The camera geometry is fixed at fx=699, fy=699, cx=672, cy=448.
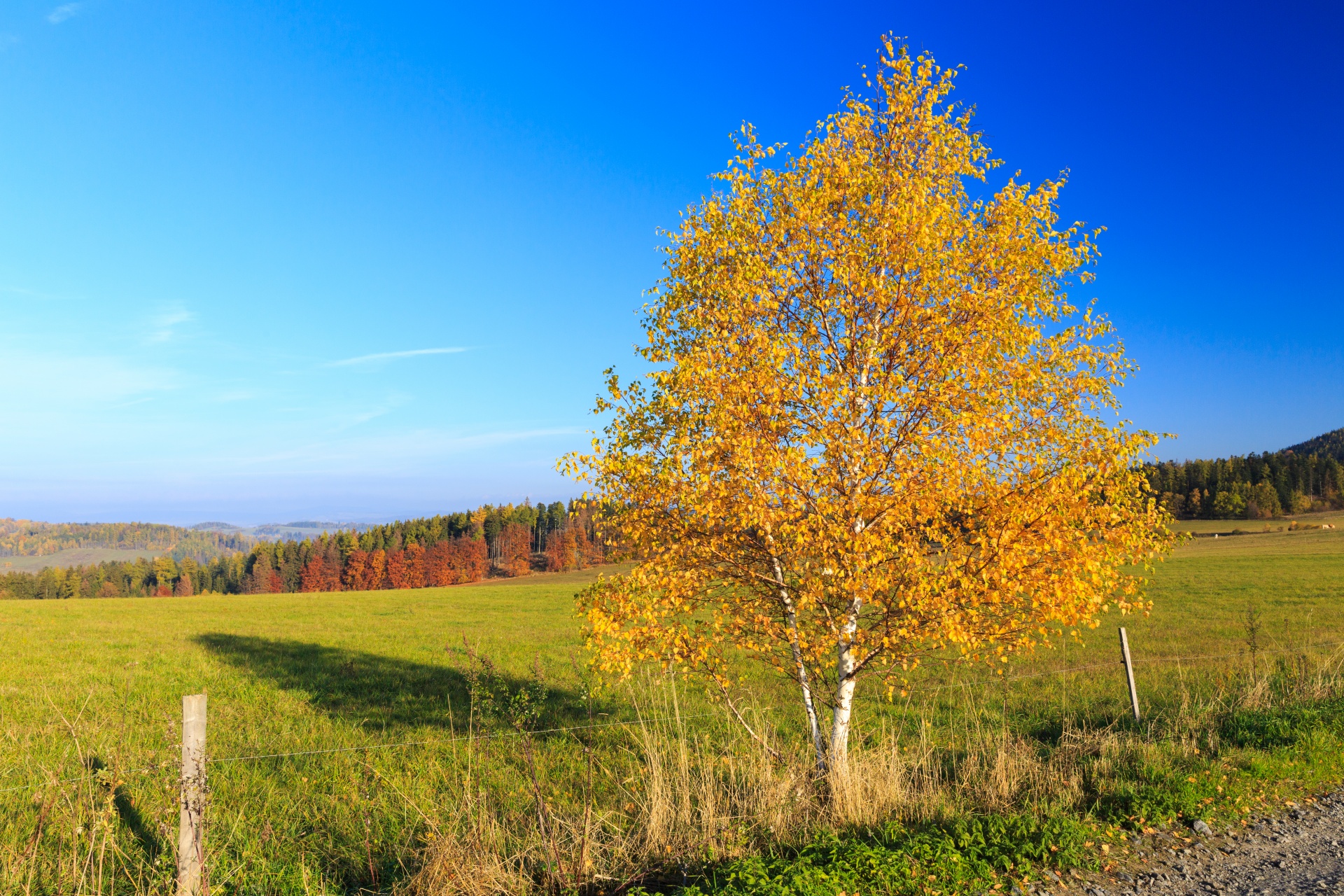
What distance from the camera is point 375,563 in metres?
109

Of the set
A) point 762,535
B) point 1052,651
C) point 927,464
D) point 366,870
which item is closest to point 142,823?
point 366,870

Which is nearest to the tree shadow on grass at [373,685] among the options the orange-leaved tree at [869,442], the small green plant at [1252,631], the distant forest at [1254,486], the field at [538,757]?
the field at [538,757]

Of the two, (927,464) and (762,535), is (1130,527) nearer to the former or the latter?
(927,464)

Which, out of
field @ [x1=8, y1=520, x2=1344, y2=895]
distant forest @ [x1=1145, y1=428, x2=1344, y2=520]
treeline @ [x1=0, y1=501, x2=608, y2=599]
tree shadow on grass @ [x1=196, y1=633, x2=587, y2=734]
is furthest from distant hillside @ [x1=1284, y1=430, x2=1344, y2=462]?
tree shadow on grass @ [x1=196, y1=633, x2=587, y2=734]

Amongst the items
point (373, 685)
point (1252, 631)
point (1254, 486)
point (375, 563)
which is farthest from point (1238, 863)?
point (1254, 486)

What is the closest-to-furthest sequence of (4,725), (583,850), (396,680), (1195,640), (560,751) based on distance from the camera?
(583,850)
(560,751)
(4,725)
(396,680)
(1195,640)

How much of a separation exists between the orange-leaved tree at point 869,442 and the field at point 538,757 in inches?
58.1

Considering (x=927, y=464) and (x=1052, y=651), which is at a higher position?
(x=927, y=464)

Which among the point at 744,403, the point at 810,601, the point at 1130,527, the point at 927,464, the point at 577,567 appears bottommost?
the point at 577,567

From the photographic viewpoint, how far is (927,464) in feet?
26.3

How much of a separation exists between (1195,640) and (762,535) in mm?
21939

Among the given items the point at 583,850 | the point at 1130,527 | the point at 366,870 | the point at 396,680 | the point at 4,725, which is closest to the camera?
the point at 583,850

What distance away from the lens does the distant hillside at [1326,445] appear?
552 ft

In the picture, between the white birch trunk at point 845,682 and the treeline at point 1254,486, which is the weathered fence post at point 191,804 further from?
the treeline at point 1254,486
